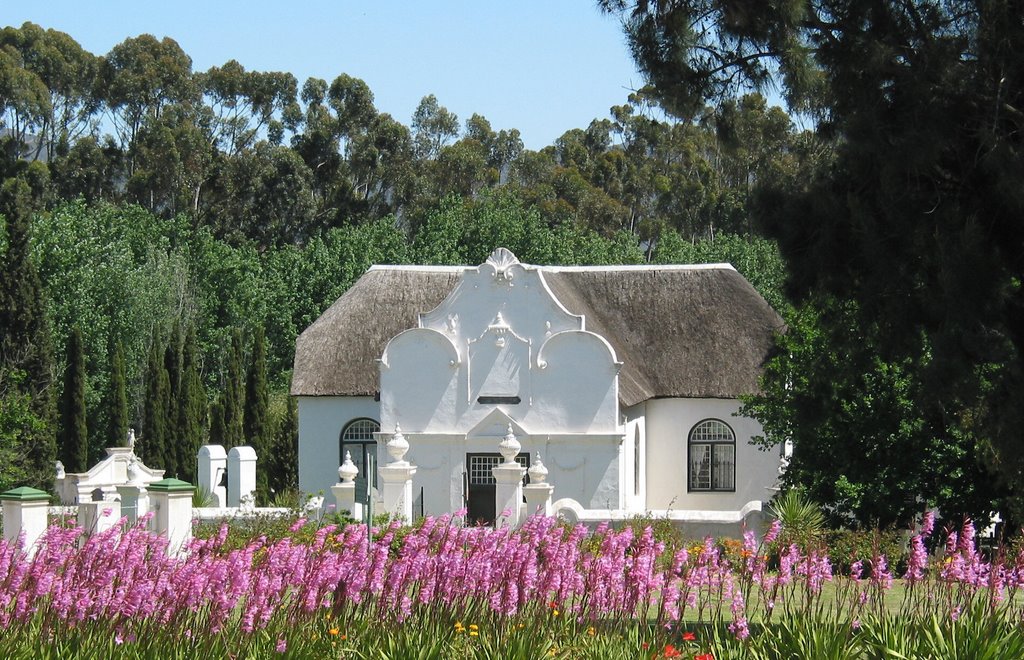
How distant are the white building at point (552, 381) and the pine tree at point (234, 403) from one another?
7.63 m

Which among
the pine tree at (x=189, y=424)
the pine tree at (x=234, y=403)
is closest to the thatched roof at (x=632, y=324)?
the pine tree at (x=234, y=403)

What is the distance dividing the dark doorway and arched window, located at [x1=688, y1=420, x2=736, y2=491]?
5167mm

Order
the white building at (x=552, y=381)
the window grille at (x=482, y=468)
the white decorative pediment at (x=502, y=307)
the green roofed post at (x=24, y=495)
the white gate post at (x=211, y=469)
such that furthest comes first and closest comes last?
the white gate post at (x=211, y=469)
the white decorative pediment at (x=502, y=307)
the window grille at (x=482, y=468)
the white building at (x=552, y=381)
the green roofed post at (x=24, y=495)

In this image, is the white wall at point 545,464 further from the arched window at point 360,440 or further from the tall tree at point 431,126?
the tall tree at point 431,126

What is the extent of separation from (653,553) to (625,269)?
26448mm

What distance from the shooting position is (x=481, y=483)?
108ft

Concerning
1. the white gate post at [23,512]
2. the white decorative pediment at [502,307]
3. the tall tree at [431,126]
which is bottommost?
the white gate post at [23,512]

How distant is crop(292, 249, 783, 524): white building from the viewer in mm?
32625

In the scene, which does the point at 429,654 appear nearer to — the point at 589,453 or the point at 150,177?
the point at 589,453

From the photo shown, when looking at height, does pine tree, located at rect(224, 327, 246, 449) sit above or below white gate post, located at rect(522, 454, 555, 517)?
above

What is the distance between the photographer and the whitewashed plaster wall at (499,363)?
32688mm

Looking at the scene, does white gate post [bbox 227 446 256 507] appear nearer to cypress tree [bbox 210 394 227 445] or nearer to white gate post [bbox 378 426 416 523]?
white gate post [bbox 378 426 416 523]

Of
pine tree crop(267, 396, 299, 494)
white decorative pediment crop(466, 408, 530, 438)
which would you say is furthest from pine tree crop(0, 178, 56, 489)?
white decorative pediment crop(466, 408, 530, 438)

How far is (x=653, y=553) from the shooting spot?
1253cm
